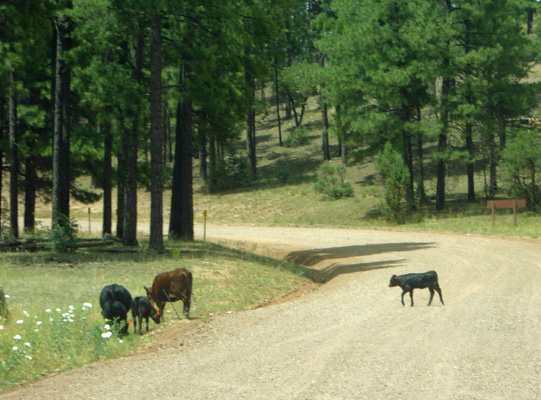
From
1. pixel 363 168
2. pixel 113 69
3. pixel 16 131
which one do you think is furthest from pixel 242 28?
pixel 363 168

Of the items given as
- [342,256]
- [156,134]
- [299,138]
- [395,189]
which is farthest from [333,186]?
[156,134]

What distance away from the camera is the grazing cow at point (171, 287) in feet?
37.9

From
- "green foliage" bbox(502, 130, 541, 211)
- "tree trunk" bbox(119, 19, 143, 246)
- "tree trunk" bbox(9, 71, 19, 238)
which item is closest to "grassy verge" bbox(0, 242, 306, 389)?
"tree trunk" bbox(119, 19, 143, 246)

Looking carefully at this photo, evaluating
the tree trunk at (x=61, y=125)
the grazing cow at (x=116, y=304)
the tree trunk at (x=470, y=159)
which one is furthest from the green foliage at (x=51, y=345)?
the tree trunk at (x=470, y=159)

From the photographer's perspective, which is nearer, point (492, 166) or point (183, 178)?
point (183, 178)

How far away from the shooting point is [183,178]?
85.2 ft

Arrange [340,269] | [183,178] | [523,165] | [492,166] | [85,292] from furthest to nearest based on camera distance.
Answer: [492,166] → [523,165] → [183,178] → [340,269] → [85,292]

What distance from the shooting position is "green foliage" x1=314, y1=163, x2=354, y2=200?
44.7m

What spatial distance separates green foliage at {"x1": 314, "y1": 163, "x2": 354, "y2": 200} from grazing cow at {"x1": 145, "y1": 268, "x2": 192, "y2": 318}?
3336 cm

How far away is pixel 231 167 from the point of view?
56.3m

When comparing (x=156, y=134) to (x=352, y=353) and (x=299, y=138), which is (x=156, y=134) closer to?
(x=352, y=353)

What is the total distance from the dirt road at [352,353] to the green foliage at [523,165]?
18.4 meters

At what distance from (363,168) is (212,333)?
43.9 metres

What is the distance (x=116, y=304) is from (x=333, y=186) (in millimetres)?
35195
